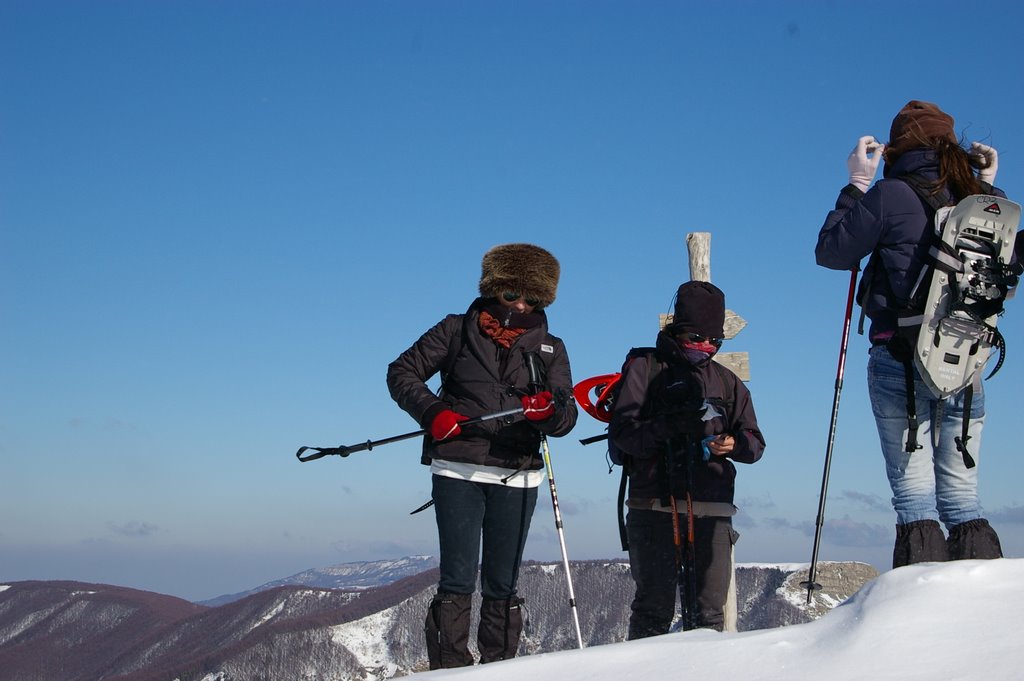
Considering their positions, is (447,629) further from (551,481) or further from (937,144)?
(937,144)

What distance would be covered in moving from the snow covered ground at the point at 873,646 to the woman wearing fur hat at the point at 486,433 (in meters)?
2.01

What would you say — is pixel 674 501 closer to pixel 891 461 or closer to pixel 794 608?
pixel 891 461

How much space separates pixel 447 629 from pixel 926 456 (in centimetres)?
283

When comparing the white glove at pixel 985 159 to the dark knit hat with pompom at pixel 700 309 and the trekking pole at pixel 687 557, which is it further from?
the trekking pole at pixel 687 557

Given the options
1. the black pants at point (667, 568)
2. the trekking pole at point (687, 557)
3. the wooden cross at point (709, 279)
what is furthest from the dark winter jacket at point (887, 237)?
the wooden cross at point (709, 279)

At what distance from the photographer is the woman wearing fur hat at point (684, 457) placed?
543 centimetres

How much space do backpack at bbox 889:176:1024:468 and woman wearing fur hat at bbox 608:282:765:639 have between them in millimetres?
1229

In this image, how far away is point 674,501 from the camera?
17.9ft

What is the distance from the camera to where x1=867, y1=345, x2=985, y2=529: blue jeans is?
4.65 meters

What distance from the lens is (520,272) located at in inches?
239

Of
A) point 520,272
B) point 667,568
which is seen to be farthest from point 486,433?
point 667,568

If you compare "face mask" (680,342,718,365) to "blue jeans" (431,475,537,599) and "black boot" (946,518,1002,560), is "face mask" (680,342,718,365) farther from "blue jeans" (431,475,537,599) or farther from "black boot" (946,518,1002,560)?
"black boot" (946,518,1002,560)

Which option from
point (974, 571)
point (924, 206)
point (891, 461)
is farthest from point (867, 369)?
point (974, 571)

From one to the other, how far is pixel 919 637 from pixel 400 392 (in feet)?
11.4
